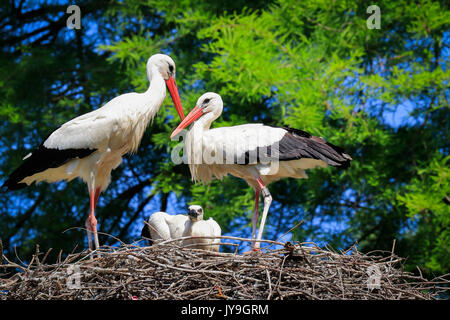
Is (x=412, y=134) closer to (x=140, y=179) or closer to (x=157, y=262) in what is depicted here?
(x=140, y=179)

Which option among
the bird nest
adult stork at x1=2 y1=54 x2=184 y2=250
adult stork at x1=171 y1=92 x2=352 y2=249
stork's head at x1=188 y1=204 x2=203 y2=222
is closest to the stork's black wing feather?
adult stork at x1=171 y1=92 x2=352 y2=249

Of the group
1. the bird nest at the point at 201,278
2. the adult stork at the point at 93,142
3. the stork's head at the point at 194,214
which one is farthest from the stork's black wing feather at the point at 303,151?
the bird nest at the point at 201,278

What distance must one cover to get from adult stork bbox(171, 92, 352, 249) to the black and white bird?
16.5 inches

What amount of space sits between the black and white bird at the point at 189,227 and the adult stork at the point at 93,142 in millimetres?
509

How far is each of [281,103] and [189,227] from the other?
2.96 meters

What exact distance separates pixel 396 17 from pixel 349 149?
1730mm

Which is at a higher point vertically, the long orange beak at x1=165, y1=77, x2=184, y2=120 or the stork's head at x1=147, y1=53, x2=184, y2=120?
the stork's head at x1=147, y1=53, x2=184, y2=120

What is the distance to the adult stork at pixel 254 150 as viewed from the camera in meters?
5.44

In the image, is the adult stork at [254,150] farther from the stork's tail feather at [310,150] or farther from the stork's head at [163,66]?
the stork's head at [163,66]

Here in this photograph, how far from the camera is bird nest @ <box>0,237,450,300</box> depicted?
3.86 m

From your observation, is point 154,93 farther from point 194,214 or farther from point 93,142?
point 194,214

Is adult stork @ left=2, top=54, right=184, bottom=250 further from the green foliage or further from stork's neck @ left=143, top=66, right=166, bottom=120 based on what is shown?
the green foliage

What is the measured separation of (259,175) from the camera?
5.60 metres

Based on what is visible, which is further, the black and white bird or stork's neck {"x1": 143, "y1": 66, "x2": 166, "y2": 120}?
stork's neck {"x1": 143, "y1": 66, "x2": 166, "y2": 120}
